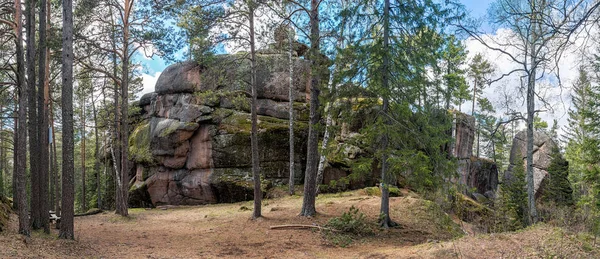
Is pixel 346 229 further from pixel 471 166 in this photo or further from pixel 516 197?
pixel 471 166

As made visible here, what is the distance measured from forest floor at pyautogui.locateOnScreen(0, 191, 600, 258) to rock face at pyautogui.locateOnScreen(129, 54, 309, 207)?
4.84 meters

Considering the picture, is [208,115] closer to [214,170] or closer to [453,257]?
[214,170]

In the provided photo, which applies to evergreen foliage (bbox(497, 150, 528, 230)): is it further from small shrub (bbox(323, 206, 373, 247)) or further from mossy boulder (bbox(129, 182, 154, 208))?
mossy boulder (bbox(129, 182, 154, 208))

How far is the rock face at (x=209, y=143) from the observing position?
19.1 m

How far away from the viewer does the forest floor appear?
582cm

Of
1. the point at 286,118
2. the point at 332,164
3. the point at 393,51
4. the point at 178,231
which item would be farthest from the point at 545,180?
the point at 178,231

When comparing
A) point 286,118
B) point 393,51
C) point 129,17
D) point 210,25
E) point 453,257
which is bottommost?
point 453,257

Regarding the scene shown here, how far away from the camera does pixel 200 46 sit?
11.4 m

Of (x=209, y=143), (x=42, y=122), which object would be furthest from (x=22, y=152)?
(x=209, y=143)

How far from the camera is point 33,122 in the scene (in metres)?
9.91

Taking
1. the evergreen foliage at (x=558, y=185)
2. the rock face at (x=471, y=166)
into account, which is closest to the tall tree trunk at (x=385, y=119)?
the rock face at (x=471, y=166)

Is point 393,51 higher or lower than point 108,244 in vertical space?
higher

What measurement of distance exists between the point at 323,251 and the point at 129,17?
13.0 m

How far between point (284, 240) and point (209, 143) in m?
11.8
